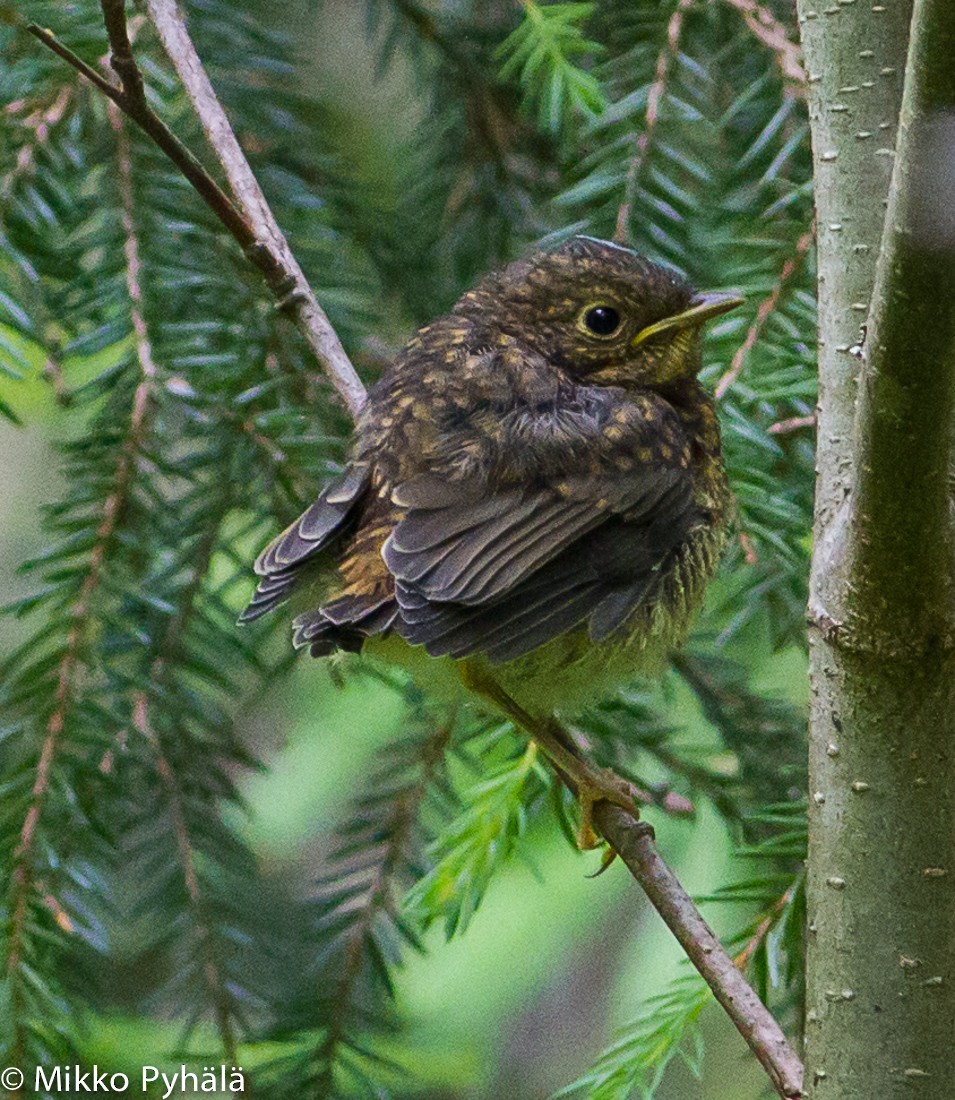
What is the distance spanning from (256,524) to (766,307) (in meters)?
0.85

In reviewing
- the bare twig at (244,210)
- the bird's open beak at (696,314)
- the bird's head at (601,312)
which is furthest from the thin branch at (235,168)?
the bird's open beak at (696,314)

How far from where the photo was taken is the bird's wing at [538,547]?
1.80 m

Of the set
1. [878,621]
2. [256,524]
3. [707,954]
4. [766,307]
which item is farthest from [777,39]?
[707,954]

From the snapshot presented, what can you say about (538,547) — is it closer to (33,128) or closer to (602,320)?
(602,320)

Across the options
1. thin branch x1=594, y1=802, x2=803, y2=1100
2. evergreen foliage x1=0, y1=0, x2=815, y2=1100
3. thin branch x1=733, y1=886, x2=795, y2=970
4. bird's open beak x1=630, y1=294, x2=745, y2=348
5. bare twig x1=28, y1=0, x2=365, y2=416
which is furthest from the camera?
bird's open beak x1=630, y1=294, x2=745, y2=348

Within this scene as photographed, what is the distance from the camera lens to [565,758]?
77.7 inches

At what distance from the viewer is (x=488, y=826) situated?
190 centimetres

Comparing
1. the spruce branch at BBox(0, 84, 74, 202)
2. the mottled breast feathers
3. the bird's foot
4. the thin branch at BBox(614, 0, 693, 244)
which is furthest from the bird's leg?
the spruce branch at BBox(0, 84, 74, 202)

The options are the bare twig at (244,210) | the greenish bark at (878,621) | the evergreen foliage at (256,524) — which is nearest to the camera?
the greenish bark at (878,621)

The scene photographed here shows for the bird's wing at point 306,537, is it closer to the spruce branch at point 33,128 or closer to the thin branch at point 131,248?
the thin branch at point 131,248

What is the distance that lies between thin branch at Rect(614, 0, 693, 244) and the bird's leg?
715 mm

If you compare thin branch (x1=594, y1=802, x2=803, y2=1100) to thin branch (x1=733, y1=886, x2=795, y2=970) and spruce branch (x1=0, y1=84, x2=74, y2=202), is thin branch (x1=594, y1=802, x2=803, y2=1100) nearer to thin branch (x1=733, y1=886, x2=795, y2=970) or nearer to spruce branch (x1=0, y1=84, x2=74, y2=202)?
thin branch (x1=733, y1=886, x2=795, y2=970)

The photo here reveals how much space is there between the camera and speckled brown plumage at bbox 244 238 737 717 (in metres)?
1.83

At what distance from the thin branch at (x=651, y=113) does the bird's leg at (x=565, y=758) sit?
715mm
